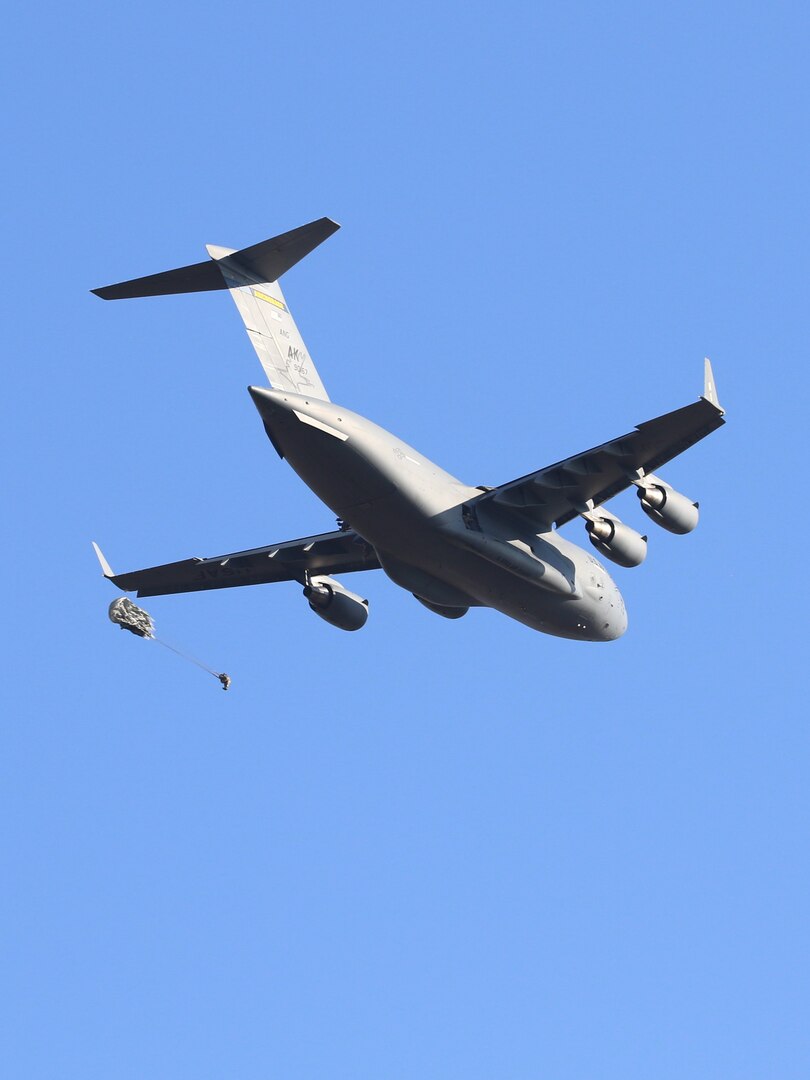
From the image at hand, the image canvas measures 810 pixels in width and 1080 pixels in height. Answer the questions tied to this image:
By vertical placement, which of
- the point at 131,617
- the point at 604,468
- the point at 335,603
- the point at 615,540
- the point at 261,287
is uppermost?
the point at 261,287

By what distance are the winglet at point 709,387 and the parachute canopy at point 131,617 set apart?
8357 millimetres

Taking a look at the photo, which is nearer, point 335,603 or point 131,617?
point 131,617

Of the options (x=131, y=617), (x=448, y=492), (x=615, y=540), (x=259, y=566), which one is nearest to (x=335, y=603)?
(x=259, y=566)

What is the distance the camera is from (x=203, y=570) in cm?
2797

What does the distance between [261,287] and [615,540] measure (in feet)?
19.2

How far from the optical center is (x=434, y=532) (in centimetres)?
2392

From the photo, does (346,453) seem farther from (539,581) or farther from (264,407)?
(539,581)

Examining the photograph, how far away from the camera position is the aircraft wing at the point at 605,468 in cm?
2325

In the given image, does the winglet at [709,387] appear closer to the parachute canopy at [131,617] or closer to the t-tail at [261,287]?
the t-tail at [261,287]

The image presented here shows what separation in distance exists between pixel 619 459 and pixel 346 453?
12.2 ft

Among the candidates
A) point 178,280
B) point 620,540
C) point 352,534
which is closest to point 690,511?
point 620,540

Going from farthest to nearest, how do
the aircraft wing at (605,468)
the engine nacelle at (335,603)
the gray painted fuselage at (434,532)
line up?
the engine nacelle at (335,603) → the aircraft wing at (605,468) → the gray painted fuselage at (434,532)

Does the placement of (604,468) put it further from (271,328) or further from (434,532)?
(271,328)

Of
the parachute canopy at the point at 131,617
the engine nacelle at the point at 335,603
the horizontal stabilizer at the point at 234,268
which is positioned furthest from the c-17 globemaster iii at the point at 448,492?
the parachute canopy at the point at 131,617
